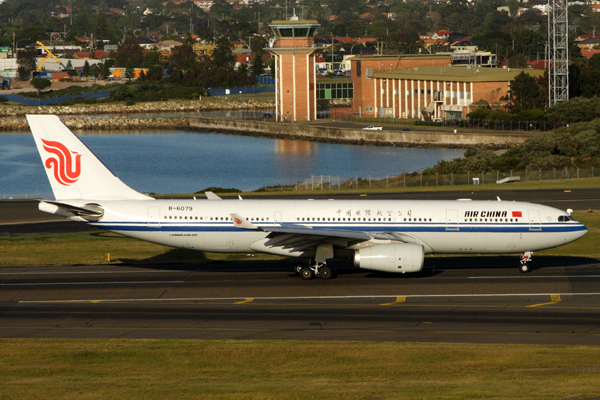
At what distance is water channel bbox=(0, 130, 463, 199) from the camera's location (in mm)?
101812

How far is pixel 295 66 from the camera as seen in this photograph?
160 meters

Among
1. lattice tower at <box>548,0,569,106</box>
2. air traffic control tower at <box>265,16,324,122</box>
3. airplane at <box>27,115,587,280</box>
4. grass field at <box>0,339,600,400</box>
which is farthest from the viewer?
air traffic control tower at <box>265,16,324,122</box>

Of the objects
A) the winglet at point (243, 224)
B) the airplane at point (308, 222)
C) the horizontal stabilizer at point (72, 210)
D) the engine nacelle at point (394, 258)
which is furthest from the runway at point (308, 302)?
the horizontal stabilizer at point (72, 210)

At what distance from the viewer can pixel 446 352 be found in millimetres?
25578

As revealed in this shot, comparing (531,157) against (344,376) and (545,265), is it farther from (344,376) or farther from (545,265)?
(344,376)

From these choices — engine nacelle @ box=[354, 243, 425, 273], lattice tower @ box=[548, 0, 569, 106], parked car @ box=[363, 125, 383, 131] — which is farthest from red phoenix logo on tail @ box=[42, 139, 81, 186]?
parked car @ box=[363, 125, 383, 131]

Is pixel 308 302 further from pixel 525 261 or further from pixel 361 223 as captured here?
pixel 525 261

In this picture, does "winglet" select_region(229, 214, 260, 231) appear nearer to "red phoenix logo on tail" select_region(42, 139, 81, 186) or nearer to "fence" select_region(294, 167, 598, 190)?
"red phoenix logo on tail" select_region(42, 139, 81, 186)

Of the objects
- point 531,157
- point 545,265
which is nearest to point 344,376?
point 545,265

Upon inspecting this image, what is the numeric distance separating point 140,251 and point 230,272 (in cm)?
838

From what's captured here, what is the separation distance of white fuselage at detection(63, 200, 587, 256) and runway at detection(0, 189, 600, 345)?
179 centimetres

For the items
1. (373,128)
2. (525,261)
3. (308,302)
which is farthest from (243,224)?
(373,128)

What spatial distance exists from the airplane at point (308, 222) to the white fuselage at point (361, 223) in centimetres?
5

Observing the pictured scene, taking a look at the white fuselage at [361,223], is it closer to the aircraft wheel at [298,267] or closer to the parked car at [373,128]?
the aircraft wheel at [298,267]
